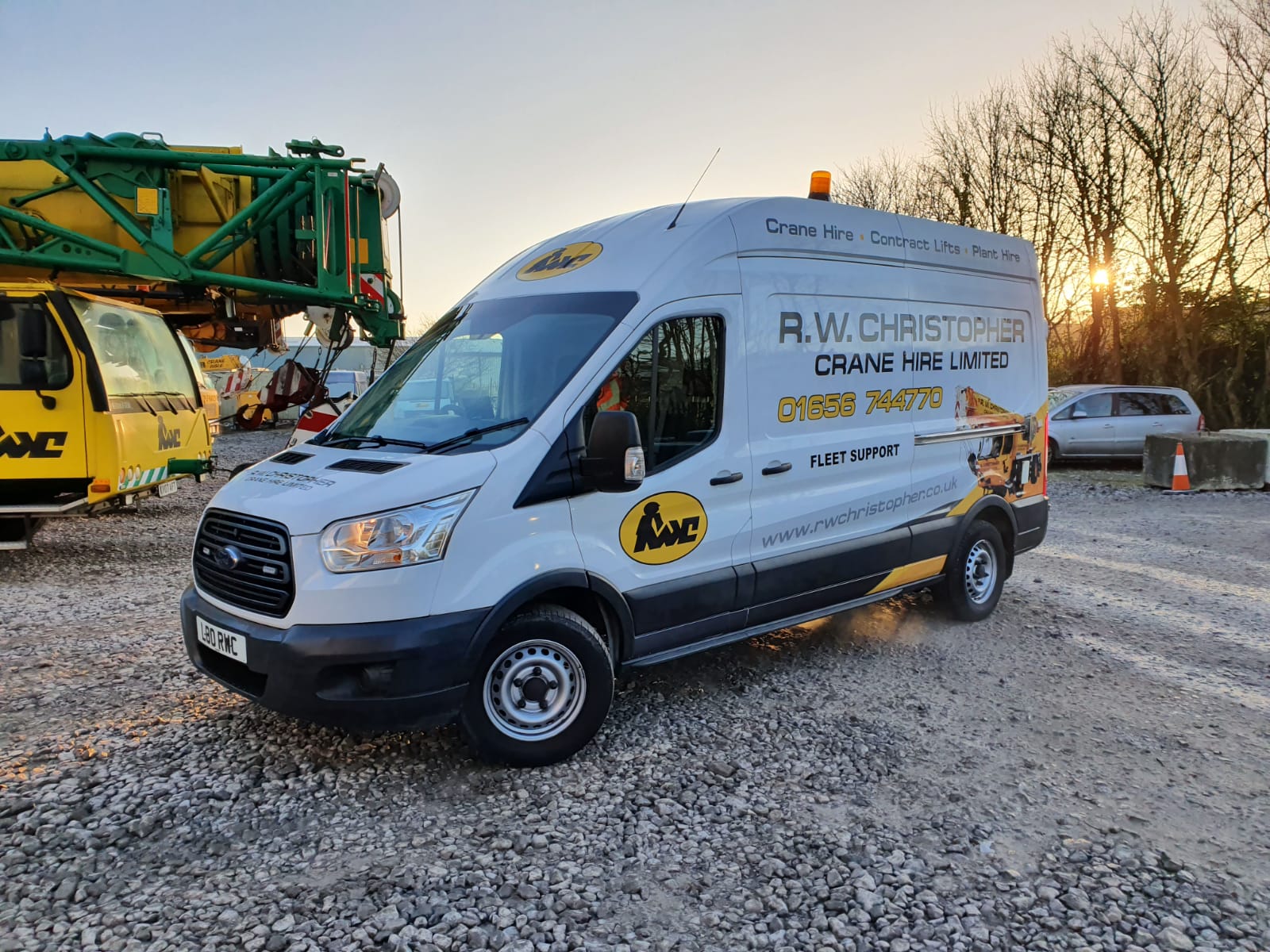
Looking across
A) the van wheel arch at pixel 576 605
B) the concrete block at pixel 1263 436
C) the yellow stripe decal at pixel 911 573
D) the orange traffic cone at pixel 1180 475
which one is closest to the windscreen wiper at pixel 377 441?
the van wheel arch at pixel 576 605

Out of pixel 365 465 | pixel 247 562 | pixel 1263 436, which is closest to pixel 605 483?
pixel 365 465

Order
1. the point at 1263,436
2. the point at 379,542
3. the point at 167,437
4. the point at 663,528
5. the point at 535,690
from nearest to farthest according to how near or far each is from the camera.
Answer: the point at 379,542, the point at 535,690, the point at 663,528, the point at 167,437, the point at 1263,436

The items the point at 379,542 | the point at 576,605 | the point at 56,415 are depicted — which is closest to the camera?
the point at 379,542

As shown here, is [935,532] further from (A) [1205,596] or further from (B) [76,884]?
(B) [76,884]

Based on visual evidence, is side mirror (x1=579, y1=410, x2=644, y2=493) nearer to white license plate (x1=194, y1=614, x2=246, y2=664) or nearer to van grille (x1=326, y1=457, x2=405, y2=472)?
van grille (x1=326, y1=457, x2=405, y2=472)

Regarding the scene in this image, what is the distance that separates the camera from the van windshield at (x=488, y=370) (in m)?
3.76

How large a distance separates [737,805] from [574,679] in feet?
2.84

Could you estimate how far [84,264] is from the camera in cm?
760

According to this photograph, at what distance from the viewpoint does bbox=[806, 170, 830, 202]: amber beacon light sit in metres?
5.09

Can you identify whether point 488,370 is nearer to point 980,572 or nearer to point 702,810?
point 702,810

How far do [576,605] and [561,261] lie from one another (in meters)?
1.82

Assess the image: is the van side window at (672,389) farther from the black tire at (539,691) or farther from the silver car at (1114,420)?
the silver car at (1114,420)

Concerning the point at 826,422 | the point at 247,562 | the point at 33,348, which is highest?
the point at 33,348

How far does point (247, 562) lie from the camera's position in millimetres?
3502
